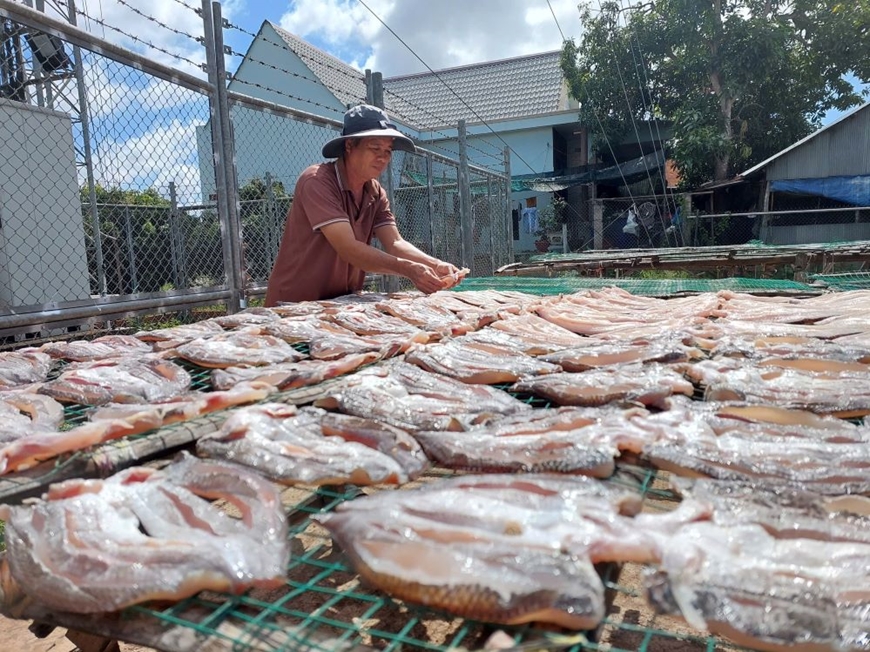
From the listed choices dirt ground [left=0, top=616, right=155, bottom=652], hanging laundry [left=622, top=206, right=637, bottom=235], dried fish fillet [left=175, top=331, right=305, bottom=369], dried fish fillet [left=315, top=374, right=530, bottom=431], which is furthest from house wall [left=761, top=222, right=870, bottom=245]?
dirt ground [left=0, top=616, right=155, bottom=652]

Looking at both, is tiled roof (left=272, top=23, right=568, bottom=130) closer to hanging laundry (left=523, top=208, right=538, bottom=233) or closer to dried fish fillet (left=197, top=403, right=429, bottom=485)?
hanging laundry (left=523, top=208, right=538, bottom=233)

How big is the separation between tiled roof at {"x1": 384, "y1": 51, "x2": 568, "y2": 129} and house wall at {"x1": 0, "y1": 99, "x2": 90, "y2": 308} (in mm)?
19662

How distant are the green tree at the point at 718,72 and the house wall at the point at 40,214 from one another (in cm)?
1883

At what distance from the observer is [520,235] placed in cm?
2628

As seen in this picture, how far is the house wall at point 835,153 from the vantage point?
846 inches

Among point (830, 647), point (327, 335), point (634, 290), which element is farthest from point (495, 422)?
point (634, 290)

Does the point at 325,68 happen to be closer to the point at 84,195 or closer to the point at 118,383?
the point at 84,195

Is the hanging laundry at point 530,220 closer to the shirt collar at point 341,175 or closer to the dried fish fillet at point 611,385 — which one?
the shirt collar at point 341,175

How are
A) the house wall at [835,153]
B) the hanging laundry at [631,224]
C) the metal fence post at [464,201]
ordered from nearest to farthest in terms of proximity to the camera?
1. the metal fence post at [464,201]
2. the house wall at [835,153]
3. the hanging laundry at [631,224]

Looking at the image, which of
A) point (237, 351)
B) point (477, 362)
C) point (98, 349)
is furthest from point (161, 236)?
point (477, 362)

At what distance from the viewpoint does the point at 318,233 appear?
5039 mm

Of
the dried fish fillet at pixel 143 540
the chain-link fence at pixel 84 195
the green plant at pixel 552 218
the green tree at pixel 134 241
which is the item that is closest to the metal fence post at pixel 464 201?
the chain-link fence at pixel 84 195

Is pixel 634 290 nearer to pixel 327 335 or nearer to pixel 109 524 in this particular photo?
pixel 327 335

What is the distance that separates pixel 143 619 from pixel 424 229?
12659mm
